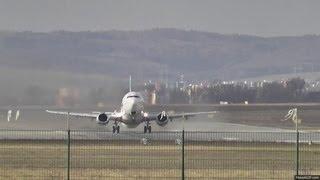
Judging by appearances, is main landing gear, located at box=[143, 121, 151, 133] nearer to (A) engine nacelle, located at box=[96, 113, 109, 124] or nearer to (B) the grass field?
(A) engine nacelle, located at box=[96, 113, 109, 124]

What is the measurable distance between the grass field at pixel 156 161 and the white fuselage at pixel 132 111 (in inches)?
1124

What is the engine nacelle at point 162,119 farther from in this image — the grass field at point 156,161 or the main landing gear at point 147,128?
the grass field at point 156,161

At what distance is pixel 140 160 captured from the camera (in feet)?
142

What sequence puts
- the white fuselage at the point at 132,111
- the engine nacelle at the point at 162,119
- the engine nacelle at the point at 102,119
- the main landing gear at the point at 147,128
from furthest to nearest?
the engine nacelle at the point at 162,119, the engine nacelle at the point at 102,119, the white fuselage at the point at 132,111, the main landing gear at the point at 147,128

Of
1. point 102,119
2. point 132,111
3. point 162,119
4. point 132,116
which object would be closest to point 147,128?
point 132,111

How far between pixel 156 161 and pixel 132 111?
1734 inches

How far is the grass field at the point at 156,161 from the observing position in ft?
119

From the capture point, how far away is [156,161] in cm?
4309

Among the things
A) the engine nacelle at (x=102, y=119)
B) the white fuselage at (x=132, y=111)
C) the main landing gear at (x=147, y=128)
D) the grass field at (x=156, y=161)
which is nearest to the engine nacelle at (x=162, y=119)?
the white fuselage at (x=132, y=111)

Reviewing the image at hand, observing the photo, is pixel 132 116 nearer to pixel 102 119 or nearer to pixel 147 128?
pixel 102 119

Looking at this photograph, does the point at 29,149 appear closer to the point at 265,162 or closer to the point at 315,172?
the point at 265,162

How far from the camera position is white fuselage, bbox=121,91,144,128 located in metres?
87.2

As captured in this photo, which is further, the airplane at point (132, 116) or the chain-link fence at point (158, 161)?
the airplane at point (132, 116)

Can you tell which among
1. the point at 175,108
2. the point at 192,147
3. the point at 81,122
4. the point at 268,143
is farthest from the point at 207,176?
the point at 175,108
